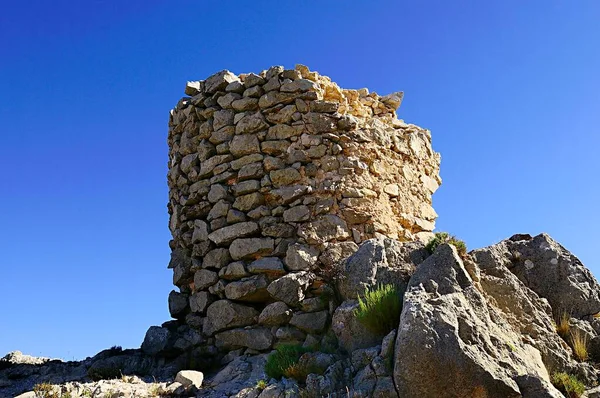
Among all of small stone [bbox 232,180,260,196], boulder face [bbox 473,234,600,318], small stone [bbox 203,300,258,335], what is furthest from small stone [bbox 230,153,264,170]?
boulder face [bbox 473,234,600,318]

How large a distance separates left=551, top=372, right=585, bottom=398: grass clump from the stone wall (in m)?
2.54

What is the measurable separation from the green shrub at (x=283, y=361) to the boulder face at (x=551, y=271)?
7.18ft

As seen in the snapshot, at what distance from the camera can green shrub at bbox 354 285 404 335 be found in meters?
5.10

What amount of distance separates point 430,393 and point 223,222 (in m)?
4.31

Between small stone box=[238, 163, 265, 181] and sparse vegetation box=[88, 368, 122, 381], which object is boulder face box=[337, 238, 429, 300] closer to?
small stone box=[238, 163, 265, 181]

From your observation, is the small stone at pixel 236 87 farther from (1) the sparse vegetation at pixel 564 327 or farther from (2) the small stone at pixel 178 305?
(1) the sparse vegetation at pixel 564 327

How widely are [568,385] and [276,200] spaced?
167 inches

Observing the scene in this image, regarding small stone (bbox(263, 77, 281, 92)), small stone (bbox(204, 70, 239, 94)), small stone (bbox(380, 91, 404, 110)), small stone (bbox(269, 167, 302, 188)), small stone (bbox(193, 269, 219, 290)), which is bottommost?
small stone (bbox(193, 269, 219, 290))

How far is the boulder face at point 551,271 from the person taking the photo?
5570 millimetres

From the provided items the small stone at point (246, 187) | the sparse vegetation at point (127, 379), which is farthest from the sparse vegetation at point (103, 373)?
the small stone at point (246, 187)

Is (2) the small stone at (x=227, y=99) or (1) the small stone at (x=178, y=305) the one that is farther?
(2) the small stone at (x=227, y=99)

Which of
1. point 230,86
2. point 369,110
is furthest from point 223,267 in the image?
point 369,110

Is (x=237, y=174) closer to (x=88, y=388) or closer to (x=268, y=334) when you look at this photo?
(x=268, y=334)

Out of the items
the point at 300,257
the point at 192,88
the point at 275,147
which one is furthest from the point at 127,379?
the point at 192,88
